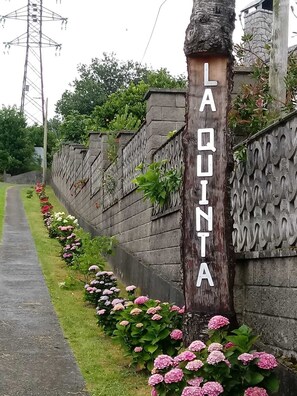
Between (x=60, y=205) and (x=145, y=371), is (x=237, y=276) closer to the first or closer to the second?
(x=145, y=371)

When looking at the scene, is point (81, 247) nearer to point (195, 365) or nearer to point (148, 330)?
point (148, 330)

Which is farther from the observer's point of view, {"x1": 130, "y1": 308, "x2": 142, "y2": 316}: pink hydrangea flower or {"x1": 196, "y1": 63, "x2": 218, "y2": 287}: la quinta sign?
{"x1": 130, "y1": 308, "x2": 142, "y2": 316}: pink hydrangea flower

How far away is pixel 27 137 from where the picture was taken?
63.6 m

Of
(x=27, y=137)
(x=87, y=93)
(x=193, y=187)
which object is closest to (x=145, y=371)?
(x=193, y=187)

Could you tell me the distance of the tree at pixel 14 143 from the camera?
2443 inches

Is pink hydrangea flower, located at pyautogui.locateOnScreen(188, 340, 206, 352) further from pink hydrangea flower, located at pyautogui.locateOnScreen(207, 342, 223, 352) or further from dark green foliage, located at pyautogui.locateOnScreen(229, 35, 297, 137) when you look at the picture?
dark green foliage, located at pyautogui.locateOnScreen(229, 35, 297, 137)

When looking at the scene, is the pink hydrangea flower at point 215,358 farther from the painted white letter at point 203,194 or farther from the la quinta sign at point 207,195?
the painted white letter at point 203,194

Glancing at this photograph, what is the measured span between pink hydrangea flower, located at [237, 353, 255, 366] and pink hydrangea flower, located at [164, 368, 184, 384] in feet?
1.26

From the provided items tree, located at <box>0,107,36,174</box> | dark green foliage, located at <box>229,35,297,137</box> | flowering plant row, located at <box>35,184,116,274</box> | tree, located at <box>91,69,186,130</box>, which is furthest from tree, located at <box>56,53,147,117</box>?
dark green foliage, located at <box>229,35,297,137</box>

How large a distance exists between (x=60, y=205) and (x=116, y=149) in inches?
772

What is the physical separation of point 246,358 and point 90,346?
12.7 ft

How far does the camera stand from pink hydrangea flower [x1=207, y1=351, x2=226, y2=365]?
13.8ft

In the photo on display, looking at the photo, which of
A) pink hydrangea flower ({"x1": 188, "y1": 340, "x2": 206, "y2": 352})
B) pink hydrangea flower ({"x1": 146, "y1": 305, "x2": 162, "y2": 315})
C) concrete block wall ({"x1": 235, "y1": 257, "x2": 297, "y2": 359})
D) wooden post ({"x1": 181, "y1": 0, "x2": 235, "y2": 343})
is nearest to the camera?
pink hydrangea flower ({"x1": 188, "y1": 340, "x2": 206, "y2": 352})

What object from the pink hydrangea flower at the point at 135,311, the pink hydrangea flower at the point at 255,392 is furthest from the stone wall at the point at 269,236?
the pink hydrangea flower at the point at 135,311
